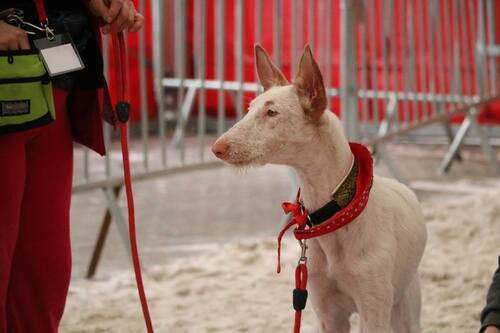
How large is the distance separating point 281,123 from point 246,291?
159 centimetres

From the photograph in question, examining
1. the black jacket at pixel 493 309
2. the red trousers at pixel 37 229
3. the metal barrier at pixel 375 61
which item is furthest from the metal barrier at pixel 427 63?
the black jacket at pixel 493 309

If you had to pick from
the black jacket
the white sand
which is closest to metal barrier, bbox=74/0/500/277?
the white sand

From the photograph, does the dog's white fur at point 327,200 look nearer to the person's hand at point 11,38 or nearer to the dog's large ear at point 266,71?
the dog's large ear at point 266,71

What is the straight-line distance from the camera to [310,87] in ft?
7.37

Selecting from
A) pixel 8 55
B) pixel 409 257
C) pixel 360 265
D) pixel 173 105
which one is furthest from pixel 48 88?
pixel 173 105

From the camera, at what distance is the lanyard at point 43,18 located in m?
2.03

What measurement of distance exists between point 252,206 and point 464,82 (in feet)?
5.82

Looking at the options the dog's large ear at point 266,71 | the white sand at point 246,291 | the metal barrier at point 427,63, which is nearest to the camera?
→ the dog's large ear at point 266,71

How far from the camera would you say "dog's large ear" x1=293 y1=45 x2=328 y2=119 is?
2207 mm

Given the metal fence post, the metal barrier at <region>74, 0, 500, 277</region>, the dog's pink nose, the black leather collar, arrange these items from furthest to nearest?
the metal fence post, the metal barrier at <region>74, 0, 500, 277</region>, the black leather collar, the dog's pink nose

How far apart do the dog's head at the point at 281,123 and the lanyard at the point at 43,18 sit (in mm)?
434

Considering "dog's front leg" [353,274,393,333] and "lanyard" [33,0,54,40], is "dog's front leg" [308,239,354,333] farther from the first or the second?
"lanyard" [33,0,54,40]

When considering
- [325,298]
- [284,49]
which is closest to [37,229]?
[325,298]

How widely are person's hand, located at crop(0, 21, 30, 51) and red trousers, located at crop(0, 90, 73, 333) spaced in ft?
0.52
